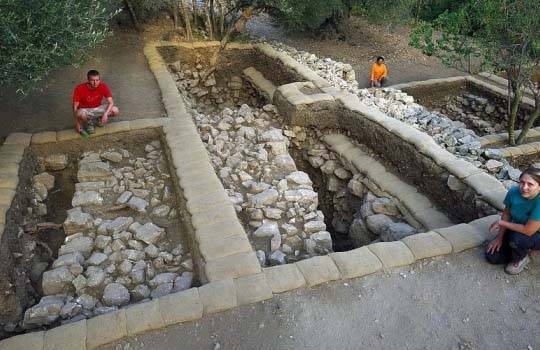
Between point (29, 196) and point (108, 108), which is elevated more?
point (108, 108)

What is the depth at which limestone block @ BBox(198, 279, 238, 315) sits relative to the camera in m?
3.13

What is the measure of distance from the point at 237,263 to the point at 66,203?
286 centimetres

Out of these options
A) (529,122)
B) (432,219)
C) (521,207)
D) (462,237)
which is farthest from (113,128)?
(529,122)

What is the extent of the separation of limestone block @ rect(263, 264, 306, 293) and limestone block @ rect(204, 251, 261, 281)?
12 centimetres

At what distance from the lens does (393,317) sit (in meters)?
3.22

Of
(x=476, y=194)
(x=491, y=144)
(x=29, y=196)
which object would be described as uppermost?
(x=476, y=194)

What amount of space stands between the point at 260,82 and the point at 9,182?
18.8 feet

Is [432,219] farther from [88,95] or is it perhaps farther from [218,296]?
[88,95]

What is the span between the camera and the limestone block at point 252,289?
10.5 ft

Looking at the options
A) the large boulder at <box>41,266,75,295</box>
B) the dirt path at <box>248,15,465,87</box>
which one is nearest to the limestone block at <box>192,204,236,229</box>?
the large boulder at <box>41,266,75,295</box>

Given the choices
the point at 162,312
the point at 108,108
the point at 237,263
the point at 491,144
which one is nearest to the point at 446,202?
the point at 237,263

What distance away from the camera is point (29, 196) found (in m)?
4.92

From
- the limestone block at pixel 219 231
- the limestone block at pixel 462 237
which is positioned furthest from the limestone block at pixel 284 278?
the limestone block at pixel 462 237

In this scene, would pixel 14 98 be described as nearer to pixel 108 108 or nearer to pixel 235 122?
pixel 108 108
